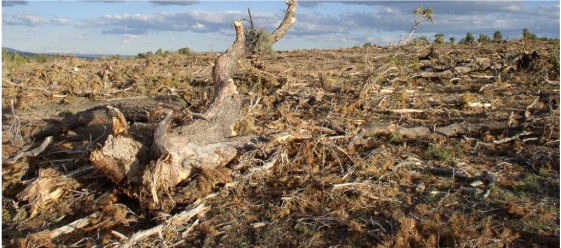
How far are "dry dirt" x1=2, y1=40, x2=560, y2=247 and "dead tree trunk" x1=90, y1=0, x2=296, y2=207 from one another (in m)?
0.16

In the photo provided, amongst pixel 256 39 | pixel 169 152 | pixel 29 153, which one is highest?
pixel 256 39

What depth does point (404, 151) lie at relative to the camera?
21.6ft

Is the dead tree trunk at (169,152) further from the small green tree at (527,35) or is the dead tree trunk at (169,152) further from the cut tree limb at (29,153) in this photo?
the small green tree at (527,35)

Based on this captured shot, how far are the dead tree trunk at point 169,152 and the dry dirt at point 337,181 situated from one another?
0.52 feet

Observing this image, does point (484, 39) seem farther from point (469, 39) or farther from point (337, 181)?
point (337, 181)

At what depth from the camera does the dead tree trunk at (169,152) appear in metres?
5.30

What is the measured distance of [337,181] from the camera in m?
5.64

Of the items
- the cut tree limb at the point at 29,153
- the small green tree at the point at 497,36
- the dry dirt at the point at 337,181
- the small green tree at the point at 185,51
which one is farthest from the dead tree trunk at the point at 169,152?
the small green tree at the point at 497,36

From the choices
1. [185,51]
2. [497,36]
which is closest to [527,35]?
[497,36]

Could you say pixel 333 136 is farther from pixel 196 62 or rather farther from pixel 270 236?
pixel 196 62

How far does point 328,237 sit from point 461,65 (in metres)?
8.46

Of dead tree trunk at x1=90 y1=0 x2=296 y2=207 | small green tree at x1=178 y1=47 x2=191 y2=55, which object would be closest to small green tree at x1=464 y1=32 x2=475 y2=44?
small green tree at x1=178 y1=47 x2=191 y2=55

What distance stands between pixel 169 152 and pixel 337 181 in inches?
66.7

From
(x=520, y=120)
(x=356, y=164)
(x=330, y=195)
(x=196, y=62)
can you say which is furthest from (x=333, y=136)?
(x=196, y=62)
